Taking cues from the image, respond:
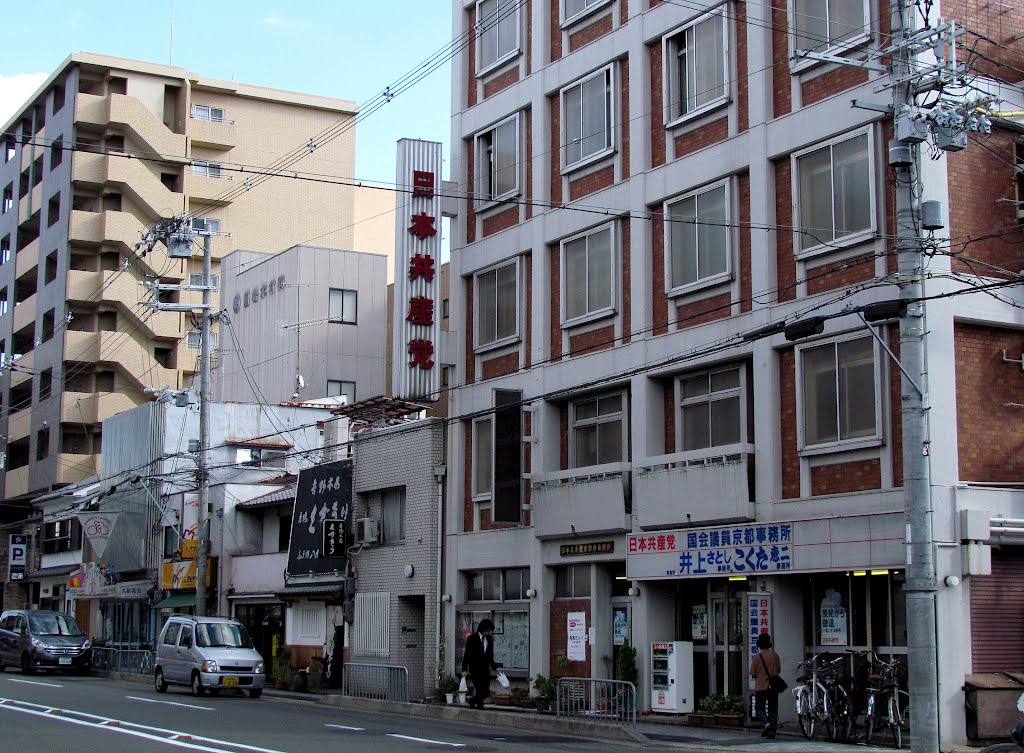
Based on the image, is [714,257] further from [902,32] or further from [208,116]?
[208,116]

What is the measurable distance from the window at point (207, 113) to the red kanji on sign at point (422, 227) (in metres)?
42.6

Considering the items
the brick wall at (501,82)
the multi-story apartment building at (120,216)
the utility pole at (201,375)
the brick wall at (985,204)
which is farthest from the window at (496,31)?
the multi-story apartment building at (120,216)

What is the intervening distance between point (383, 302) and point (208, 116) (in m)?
22.0

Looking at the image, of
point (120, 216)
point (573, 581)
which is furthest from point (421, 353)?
point (120, 216)

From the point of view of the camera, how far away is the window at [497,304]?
3086cm

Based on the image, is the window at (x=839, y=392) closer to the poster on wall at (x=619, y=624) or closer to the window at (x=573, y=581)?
the poster on wall at (x=619, y=624)

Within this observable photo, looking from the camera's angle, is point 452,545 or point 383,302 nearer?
point 452,545

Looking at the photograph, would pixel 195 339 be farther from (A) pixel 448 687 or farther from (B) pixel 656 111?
(B) pixel 656 111

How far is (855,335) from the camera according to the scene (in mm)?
A: 21688

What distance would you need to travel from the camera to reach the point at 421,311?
30.7m

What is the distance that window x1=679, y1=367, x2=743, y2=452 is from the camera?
965 inches

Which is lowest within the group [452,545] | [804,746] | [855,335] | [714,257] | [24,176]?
[804,746]

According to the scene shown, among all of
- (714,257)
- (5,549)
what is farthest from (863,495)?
(5,549)

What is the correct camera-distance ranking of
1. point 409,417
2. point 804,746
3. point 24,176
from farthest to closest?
point 24,176 < point 409,417 < point 804,746
